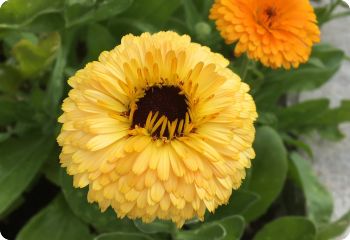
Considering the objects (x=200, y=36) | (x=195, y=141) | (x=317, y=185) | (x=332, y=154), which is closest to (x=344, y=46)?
(x=332, y=154)

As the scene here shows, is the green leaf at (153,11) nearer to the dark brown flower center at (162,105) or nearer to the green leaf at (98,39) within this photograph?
the green leaf at (98,39)

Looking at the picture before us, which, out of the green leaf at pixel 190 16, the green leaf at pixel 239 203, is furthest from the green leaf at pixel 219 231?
the green leaf at pixel 190 16

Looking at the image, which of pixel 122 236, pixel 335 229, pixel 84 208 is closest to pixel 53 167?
pixel 84 208

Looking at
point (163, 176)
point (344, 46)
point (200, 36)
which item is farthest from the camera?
point (344, 46)

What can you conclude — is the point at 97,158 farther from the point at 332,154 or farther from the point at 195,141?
the point at 332,154

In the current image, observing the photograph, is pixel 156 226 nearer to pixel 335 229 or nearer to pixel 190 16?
pixel 335 229

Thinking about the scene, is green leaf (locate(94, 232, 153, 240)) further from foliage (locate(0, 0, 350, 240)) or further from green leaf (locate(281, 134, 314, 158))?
green leaf (locate(281, 134, 314, 158))
